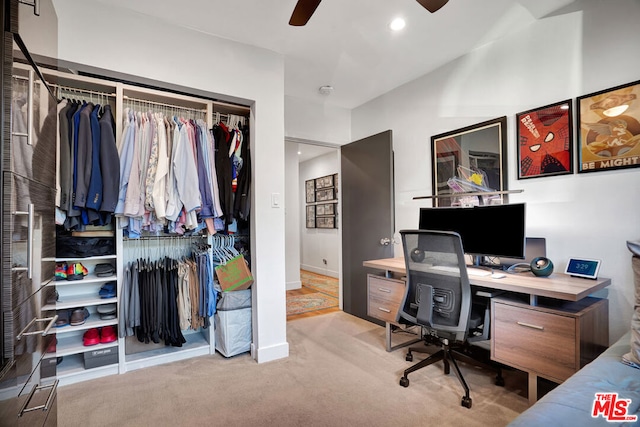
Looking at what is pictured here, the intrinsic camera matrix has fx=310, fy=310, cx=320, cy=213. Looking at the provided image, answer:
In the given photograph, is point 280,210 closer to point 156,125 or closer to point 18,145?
point 156,125

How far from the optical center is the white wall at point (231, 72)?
2039 mm

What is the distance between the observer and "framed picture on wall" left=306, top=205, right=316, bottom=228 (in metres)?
6.54

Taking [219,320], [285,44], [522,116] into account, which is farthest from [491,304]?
[285,44]

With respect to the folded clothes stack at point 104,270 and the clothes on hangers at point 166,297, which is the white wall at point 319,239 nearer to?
the clothes on hangers at point 166,297

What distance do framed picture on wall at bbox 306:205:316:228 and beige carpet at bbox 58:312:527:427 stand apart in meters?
3.99

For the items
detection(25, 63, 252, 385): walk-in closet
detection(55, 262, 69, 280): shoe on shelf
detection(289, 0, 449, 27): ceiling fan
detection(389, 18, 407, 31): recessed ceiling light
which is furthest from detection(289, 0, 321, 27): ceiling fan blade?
detection(55, 262, 69, 280): shoe on shelf

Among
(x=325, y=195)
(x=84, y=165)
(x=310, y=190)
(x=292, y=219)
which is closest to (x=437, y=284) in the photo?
(x=84, y=165)

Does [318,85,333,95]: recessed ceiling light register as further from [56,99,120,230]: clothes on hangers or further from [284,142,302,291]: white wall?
[56,99,120,230]: clothes on hangers

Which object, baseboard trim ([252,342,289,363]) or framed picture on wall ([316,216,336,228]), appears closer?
baseboard trim ([252,342,289,363])

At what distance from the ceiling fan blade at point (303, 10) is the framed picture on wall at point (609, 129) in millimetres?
1852

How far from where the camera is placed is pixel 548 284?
5.97 ft

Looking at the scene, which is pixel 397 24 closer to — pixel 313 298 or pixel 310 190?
pixel 313 298

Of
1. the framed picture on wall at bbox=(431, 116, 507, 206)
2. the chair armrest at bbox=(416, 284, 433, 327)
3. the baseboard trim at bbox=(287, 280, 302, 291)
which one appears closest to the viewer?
the chair armrest at bbox=(416, 284, 433, 327)

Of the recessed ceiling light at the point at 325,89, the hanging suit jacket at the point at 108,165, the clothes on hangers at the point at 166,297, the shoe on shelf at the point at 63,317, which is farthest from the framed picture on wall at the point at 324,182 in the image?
the shoe on shelf at the point at 63,317
